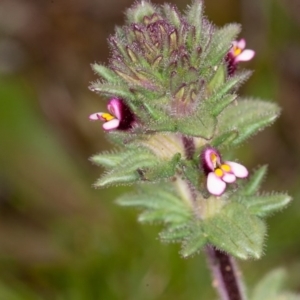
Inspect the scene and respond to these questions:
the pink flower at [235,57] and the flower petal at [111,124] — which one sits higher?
the pink flower at [235,57]

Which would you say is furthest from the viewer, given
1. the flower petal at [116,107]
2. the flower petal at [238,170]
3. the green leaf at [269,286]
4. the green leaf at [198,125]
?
A: the green leaf at [269,286]

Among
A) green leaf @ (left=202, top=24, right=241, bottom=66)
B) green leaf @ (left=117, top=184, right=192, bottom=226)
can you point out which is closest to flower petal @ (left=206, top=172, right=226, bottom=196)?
green leaf @ (left=202, top=24, right=241, bottom=66)

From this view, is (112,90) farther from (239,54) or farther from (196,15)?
(239,54)

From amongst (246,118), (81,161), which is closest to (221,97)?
(246,118)

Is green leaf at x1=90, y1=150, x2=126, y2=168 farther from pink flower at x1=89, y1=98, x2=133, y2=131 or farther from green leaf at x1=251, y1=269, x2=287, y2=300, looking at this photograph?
green leaf at x1=251, y1=269, x2=287, y2=300

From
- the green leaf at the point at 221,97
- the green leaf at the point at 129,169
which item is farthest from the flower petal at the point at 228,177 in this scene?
the green leaf at the point at 129,169

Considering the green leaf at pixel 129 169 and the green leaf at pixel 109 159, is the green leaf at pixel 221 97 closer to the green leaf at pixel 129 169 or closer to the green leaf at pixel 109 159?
the green leaf at pixel 129 169

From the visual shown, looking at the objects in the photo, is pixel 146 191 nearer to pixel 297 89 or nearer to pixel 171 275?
pixel 171 275
